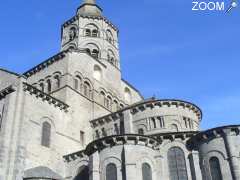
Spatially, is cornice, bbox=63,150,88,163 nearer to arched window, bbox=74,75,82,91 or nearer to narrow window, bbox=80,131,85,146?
narrow window, bbox=80,131,85,146

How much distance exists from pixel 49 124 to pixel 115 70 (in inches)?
553

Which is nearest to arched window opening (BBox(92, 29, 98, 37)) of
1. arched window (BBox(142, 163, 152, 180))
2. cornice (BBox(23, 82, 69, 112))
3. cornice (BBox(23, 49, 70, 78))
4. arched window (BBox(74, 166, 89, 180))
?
cornice (BBox(23, 49, 70, 78))

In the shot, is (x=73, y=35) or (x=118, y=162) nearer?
(x=118, y=162)

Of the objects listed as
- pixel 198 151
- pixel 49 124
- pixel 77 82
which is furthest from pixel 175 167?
pixel 77 82

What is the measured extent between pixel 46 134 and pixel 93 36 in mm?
17712

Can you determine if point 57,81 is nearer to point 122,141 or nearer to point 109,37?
point 109,37

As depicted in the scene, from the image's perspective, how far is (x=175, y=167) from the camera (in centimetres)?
2352

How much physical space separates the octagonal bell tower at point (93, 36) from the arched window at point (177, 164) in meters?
17.2

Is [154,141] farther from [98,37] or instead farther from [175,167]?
[98,37]

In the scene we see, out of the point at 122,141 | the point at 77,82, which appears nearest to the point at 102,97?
the point at 77,82

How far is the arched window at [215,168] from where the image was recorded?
22.0m

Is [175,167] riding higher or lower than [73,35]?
lower

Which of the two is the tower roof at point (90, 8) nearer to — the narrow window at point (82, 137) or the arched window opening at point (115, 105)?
the arched window opening at point (115, 105)

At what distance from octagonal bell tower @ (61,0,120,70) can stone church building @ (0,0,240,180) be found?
6.80ft
